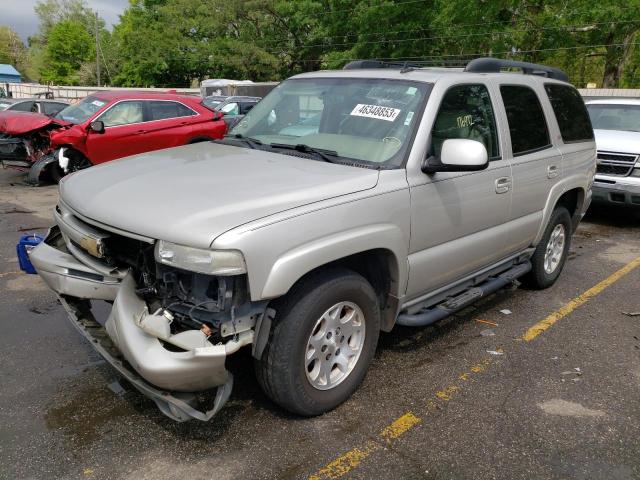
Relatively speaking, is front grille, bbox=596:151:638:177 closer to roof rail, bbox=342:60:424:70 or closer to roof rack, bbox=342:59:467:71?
roof rack, bbox=342:59:467:71

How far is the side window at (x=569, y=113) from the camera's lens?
5.00 meters

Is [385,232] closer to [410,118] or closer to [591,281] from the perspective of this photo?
[410,118]

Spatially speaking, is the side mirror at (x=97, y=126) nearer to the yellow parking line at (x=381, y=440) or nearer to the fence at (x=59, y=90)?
the yellow parking line at (x=381, y=440)

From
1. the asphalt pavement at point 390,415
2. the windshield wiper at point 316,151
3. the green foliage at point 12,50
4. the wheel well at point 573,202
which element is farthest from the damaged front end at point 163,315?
the green foliage at point 12,50

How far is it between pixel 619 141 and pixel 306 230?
23.7 feet

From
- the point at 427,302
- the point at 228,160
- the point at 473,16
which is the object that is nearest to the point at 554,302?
the point at 427,302

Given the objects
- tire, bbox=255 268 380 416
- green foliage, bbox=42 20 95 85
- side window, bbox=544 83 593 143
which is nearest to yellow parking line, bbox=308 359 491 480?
tire, bbox=255 268 380 416

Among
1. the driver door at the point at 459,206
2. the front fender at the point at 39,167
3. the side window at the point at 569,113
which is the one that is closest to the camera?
the driver door at the point at 459,206

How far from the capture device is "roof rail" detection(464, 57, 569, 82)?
13.7 ft

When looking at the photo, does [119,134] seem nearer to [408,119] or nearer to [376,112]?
[376,112]

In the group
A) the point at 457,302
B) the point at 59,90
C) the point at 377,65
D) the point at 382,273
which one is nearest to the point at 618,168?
the point at 377,65

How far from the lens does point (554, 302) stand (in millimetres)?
5156

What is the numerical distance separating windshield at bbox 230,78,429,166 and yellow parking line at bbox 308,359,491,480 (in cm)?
146

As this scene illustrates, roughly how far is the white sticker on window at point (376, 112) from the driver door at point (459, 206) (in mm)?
276
